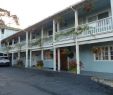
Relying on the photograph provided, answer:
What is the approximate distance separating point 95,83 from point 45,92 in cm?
375

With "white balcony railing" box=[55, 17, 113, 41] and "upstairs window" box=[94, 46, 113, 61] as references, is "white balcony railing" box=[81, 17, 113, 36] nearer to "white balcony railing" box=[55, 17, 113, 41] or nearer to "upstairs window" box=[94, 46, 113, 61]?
"white balcony railing" box=[55, 17, 113, 41]

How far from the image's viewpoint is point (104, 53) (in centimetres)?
1789

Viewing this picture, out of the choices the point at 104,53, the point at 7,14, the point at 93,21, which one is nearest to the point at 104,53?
the point at 104,53

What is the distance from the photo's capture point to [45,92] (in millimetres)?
11500

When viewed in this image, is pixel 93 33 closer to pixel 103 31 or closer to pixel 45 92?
pixel 103 31

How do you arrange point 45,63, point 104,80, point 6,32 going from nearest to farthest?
point 104,80 < point 45,63 < point 6,32

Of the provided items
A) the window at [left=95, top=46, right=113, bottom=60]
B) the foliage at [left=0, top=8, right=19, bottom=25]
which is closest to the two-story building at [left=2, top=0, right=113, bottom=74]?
the window at [left=95, top=46, right=113, bottom=60]

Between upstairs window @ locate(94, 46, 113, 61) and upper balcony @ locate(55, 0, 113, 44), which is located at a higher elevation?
upper balcony @ locate(55, 0, 113, 44)

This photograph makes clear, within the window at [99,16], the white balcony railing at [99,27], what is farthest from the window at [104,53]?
the window at [99,16]

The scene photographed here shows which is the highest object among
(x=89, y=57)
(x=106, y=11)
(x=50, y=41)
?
(x=106, y=11)

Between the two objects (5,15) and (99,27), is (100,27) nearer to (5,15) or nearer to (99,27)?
(99,27)

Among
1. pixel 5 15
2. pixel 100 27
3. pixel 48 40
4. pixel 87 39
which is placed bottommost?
pixel 87 39

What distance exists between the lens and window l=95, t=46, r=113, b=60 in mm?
17312

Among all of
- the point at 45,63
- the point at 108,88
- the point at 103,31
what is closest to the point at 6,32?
the point at 45,63
